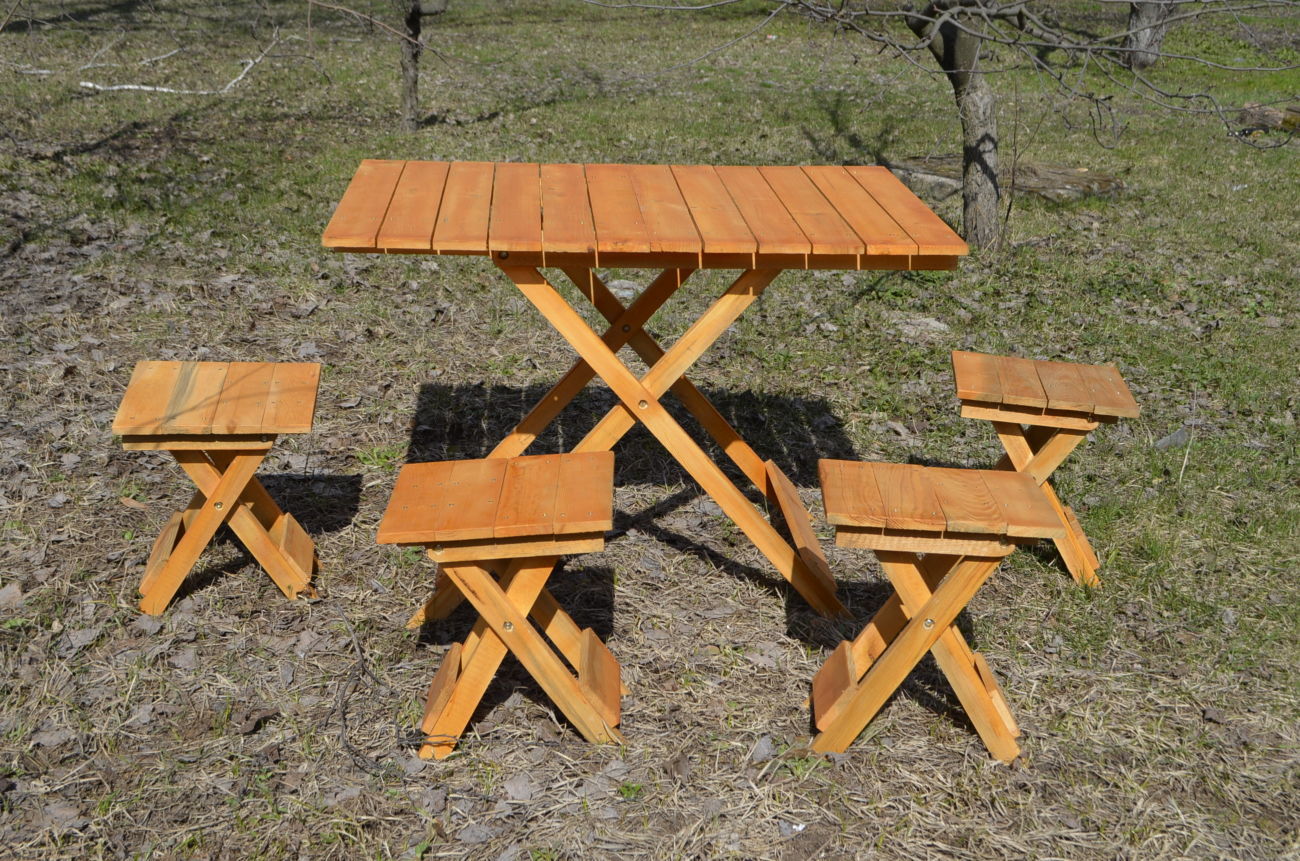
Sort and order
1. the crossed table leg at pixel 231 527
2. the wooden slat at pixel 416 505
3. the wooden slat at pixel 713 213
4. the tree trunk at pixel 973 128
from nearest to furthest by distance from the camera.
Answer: the wooden slat at pixel 416 505, the wooden slat at pixel 713 213, the crossed table leg at pixel 231 527, the tree trunk at pixel 973 128

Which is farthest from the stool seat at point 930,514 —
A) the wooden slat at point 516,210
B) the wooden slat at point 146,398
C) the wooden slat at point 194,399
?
the wooden slat at point 146,398

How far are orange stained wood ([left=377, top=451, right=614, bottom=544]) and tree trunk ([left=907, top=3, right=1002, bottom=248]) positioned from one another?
15.2 ft

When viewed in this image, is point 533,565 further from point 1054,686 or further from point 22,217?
point 22,217

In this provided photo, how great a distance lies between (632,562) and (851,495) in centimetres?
133

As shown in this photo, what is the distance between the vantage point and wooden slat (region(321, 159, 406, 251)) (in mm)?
2936

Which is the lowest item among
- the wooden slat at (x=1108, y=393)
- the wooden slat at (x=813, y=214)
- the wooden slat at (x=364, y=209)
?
the wooden slat at (x=1108, y=393)

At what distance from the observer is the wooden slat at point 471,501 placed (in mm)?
2682

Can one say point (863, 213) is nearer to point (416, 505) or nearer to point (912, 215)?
point (912, 215)

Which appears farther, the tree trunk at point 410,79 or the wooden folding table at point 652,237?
the tree trunk at point 410,79

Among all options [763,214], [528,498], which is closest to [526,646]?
[528,498]

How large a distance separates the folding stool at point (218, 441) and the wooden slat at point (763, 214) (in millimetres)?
1566

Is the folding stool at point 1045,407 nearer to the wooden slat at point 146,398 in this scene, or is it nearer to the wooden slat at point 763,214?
the wooden slat at point 763,214

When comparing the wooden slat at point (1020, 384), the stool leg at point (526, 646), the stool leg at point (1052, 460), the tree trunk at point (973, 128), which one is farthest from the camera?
the tree trunk at point (973, 128)

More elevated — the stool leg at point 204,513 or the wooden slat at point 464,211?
the wooden slat at point 464,211
